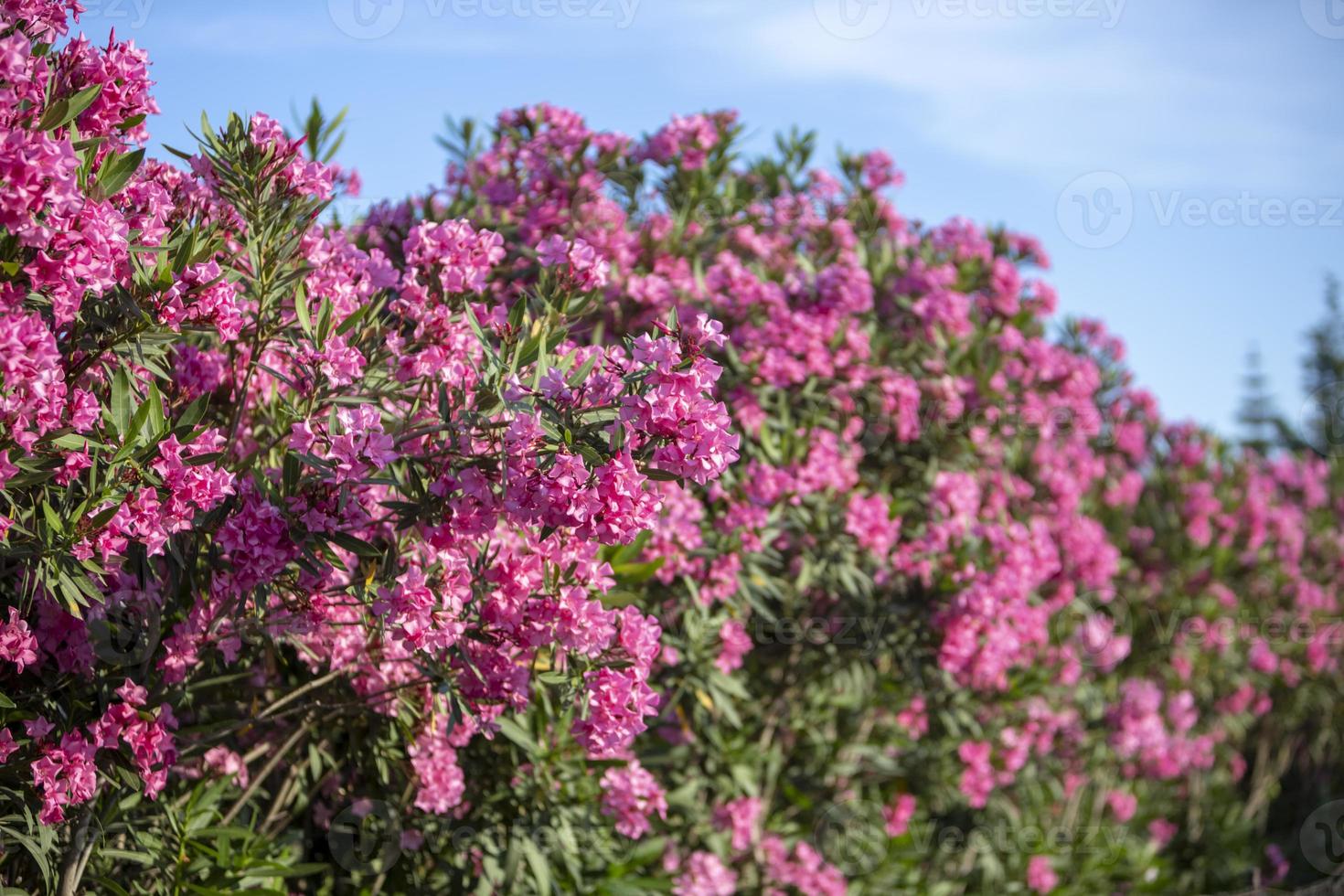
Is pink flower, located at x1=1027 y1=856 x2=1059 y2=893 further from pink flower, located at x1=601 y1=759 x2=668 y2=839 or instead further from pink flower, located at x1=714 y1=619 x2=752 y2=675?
pink flower, located at x1=601 y1=759 x2=668 y2=839

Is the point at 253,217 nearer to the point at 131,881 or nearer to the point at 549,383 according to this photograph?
the point at 549,383

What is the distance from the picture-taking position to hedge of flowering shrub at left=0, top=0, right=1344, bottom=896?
2506 millimetres

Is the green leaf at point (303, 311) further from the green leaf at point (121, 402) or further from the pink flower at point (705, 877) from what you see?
the pink flower at point (705, 877)

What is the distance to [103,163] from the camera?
2459 mm

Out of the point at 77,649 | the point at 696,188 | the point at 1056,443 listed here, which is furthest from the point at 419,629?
the point at 1056,443

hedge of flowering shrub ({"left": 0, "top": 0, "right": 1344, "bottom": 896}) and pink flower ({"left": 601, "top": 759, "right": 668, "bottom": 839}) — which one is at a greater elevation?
hedge of flowering shrub ({"left": 0, "top": 0, "right": 1344, "bottom": 896})

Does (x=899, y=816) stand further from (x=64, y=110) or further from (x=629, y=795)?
(x=64, y=110)

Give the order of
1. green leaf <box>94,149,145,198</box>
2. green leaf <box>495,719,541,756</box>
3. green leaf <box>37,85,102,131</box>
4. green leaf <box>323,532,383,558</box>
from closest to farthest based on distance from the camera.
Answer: green leaf <box>37,85,102,131</box> < green leaf <box>94,149,145,198</box> < green leaf <box>323,532,383,558</box> < green leaf <box>495,719,541,756</box>

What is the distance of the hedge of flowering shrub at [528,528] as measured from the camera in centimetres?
251

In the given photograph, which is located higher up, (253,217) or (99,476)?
(253,217)

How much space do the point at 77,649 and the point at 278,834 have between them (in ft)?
4.00

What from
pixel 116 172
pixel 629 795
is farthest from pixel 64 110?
pixel 629 795

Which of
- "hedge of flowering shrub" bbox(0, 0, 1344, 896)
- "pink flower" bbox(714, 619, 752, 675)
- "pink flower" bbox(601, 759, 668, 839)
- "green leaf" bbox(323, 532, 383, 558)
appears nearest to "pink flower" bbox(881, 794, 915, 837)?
"hedge of flowering shrub" bbox(0, 0, 1344, 896)

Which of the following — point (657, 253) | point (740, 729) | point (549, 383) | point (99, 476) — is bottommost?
point (740, 729)
